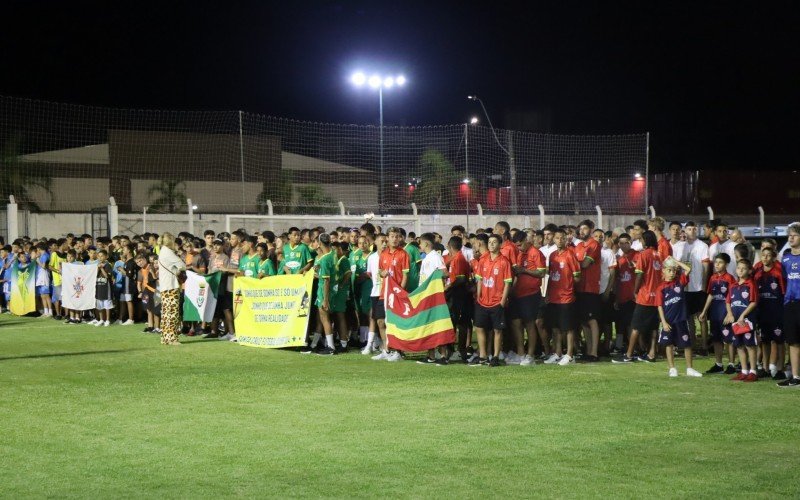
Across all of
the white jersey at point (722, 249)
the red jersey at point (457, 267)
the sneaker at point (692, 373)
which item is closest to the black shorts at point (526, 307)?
the red jersey at point (457, 267)

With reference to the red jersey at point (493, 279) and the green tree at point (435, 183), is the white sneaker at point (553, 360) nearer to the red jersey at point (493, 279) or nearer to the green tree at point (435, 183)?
the red jersey at point (493, 279)

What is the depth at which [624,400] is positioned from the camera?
32.3ft

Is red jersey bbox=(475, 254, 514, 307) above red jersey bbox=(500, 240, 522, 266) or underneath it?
underneath

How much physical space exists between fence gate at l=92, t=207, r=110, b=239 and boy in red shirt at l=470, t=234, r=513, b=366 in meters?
16.7

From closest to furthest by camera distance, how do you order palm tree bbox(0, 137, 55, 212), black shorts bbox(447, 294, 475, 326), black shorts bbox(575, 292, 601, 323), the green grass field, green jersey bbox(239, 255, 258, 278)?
the green grass field < black shorts bbox(575, 292, 601, 323) < black shorts bbox(447, 294, 475, 326) < green jersey bbox(239, 255, 258, 278) < palm tree bbox(0, 137, 55, 212)

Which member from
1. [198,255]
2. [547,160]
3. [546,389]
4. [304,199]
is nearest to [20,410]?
[546,389]

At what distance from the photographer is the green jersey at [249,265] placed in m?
16.5

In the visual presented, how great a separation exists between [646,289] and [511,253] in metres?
2.01

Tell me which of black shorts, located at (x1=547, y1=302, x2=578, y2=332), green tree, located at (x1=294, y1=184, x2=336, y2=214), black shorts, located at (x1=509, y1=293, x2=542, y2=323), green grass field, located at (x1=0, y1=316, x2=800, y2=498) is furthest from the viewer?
green tree, located at (x1=294, y1=184, x2=336, y2=214)

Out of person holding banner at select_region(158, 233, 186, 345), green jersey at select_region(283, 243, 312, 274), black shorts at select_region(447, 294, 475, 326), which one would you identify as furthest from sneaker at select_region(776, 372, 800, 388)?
person holding banner at select_region(158, 233, 186, 345)

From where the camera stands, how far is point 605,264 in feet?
46.6

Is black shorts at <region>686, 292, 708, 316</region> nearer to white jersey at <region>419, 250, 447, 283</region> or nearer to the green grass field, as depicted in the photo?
the green grass field

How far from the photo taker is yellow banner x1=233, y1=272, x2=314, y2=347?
50.3ft

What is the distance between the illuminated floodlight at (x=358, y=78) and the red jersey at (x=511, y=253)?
57.8ft
